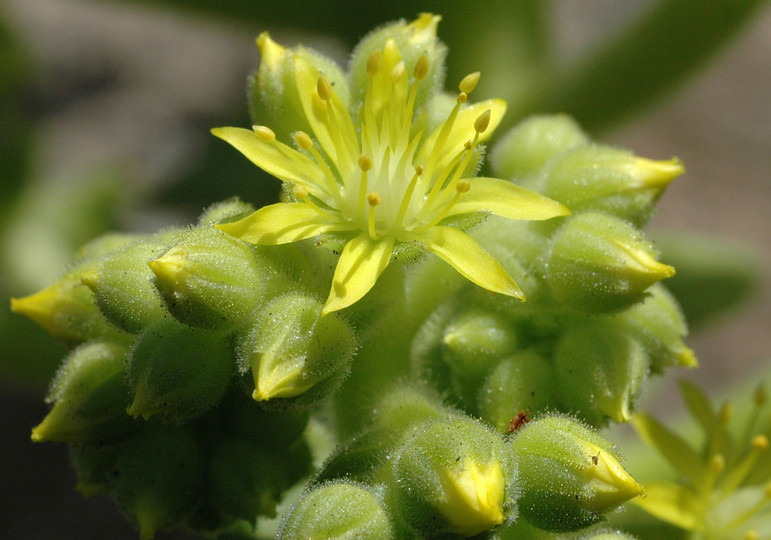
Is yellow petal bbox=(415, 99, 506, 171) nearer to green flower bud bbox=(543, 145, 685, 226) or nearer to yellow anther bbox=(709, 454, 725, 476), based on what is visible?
green flower bud bbox=(543, 145, 685, 226)

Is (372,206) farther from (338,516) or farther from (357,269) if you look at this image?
(338,516)

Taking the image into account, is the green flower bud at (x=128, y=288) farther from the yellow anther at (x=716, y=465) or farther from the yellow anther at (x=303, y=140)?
the yellow anther at (x=716, y=465)

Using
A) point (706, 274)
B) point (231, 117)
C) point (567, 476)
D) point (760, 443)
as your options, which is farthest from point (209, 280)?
point (706, 274)

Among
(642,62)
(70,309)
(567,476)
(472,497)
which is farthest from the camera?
(642,62)

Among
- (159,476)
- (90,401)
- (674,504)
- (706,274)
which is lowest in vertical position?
(706,274)

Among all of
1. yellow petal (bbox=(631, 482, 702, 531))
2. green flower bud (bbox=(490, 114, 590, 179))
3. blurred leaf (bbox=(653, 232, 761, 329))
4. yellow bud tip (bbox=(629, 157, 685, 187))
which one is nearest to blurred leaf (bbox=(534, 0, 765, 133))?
blurred leaf (bbox=(653, 232, 761, 329))

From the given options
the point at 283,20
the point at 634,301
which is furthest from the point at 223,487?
the point at 283,20
